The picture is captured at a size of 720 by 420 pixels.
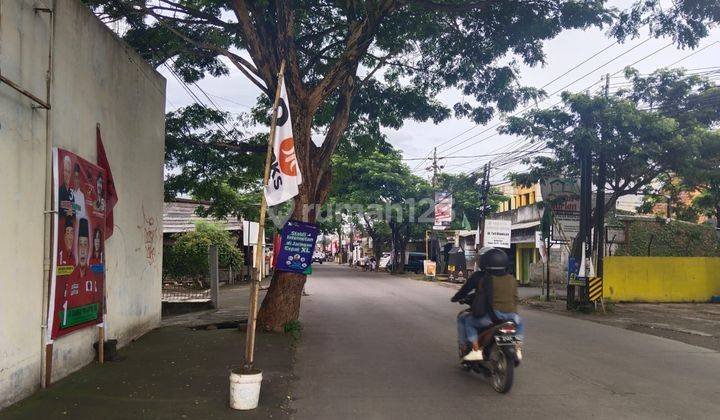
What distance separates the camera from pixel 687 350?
975 centimetres

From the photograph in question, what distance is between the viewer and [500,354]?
6383 millimetres

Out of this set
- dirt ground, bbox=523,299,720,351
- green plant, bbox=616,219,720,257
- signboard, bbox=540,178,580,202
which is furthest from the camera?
green plant, bbox=616,219,720,257

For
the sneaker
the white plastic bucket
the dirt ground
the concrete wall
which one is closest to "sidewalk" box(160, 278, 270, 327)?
the concrete wall

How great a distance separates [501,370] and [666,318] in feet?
37.4

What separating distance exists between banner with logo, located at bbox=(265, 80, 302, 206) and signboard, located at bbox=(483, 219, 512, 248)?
2073 cm

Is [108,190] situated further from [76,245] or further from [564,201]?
[564,201]

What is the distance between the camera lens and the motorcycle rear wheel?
6156 millimetres

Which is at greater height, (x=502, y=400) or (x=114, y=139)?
(x=114, y=139)

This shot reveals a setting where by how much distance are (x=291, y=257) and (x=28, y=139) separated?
4498 mm

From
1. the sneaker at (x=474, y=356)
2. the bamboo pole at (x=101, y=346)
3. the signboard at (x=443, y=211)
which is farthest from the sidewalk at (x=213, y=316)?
the signboard at (x=443, y=211)

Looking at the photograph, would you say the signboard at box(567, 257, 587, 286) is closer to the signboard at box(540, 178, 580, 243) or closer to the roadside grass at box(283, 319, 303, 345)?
the signboard at box(540, 178, 580, 243)

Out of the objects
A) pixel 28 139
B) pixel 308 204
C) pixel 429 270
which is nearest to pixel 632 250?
pixel 429 270

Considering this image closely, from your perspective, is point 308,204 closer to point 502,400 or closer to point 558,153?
point 502,400

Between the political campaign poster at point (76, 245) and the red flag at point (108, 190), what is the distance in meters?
0.16
